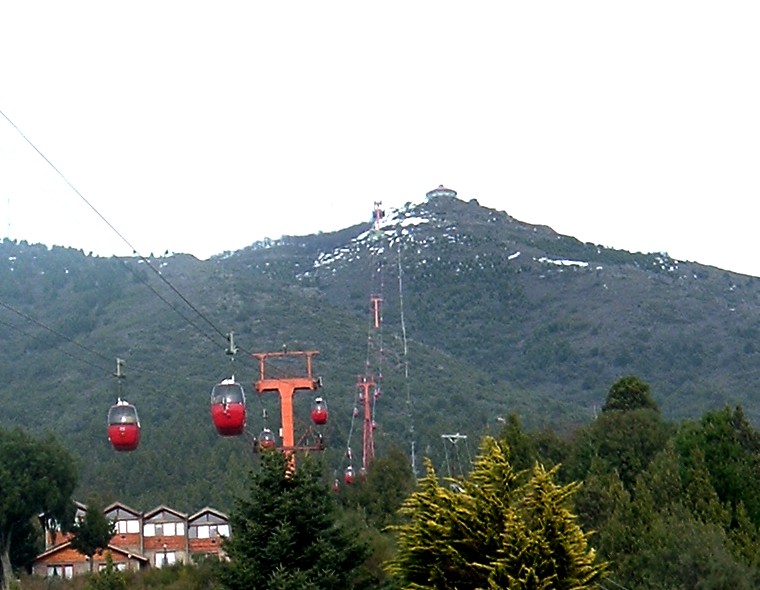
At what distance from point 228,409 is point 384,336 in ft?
299

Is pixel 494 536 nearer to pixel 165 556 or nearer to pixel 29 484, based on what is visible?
pixel 29 484

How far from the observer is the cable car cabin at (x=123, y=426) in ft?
80.7

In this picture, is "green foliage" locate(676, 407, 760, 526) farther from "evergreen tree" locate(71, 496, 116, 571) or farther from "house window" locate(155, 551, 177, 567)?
"house window" locate(155, 551, 177, 567)

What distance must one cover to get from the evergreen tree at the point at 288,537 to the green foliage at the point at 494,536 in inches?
214

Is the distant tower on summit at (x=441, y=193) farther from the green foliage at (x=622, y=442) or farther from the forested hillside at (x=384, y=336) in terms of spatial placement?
the green foliage at (x=622, y=442)

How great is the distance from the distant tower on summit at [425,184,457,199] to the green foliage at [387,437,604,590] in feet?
525

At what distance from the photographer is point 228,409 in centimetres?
2609

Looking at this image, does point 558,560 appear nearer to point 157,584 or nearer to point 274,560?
point 274,560

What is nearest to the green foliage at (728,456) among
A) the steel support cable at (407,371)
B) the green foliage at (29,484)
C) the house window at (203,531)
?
the steel support cable at (407,371)

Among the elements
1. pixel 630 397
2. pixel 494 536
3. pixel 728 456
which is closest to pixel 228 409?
pixel 494 536

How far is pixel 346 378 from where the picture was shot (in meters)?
101

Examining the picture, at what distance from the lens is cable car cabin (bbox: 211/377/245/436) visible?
85.7 ft

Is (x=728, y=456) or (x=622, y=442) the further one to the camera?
(x=622, y=442)

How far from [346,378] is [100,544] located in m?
46.8
